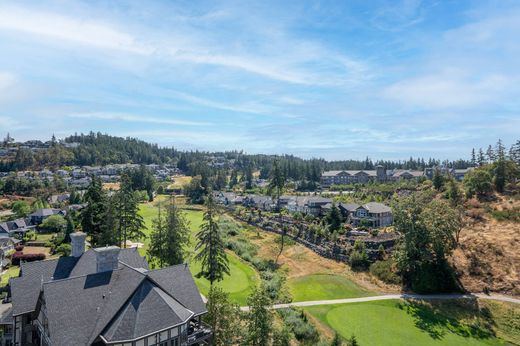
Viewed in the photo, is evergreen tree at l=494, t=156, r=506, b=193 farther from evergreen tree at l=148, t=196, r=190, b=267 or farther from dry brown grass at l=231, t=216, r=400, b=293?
evergreen tree at l=148, t=196, r=190, b=267

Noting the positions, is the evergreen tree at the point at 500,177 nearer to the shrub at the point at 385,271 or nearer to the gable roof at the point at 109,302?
the shrub at the point at 385,271

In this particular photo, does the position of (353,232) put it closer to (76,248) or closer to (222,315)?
(222,315)

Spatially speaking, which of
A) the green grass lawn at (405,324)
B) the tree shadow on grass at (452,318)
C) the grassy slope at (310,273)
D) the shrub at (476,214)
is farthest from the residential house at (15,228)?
the shrub at (476,214)

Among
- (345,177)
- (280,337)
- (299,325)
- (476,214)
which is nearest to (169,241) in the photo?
(299,325)

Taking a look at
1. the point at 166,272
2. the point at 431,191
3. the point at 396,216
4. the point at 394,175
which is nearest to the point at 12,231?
the point at 166,272

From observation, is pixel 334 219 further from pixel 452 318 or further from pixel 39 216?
pixel 39 216

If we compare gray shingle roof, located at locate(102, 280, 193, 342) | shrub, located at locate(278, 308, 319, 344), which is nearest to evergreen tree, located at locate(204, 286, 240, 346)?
gray shingle roof, located at locate(102, 280, 193, 342)

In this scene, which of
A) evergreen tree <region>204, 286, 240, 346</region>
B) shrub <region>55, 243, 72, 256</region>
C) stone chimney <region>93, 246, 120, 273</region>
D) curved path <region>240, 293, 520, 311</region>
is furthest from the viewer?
shrub <region>55, 243, 72, 256</region>
